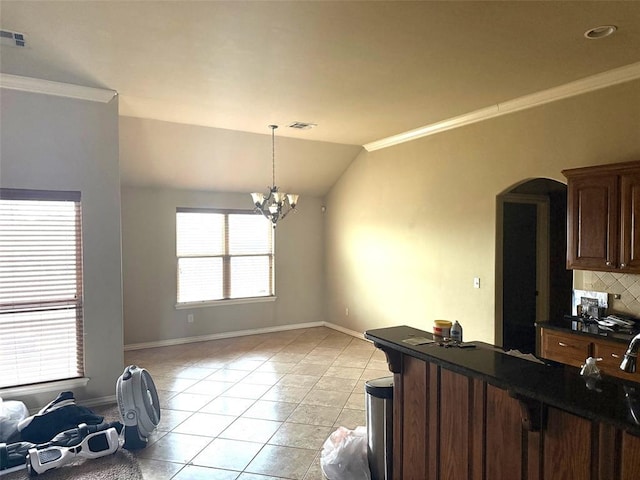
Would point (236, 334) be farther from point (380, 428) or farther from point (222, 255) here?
point (380, 428)

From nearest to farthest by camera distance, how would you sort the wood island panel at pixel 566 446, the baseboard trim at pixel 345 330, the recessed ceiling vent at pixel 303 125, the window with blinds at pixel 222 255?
the wood island panel at pixel 566 446
the recessed ceiling vent at pixel 303 125
the window with blinds at pixel 222 255
the baseboard trim at pixel 345 330

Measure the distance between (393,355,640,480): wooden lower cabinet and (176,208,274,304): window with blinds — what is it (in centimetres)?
491

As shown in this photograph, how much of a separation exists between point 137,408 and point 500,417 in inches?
109

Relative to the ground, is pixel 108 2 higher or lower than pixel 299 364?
higher

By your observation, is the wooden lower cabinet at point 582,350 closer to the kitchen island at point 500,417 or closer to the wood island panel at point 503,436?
the kitchen island at point 500,417

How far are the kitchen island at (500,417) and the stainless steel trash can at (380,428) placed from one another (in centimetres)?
7

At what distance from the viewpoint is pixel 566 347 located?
3.58 metres

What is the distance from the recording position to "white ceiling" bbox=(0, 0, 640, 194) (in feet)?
8.52

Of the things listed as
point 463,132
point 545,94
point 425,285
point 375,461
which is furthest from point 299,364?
point 545,94

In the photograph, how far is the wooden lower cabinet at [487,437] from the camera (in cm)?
161

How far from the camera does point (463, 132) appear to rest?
5113mm

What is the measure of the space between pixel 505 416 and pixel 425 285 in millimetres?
3826

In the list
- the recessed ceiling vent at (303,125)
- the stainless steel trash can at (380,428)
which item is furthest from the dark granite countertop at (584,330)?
the recessed ceiling vent at (303,125)

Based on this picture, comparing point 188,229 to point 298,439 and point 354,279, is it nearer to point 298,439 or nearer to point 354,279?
point 354,279
